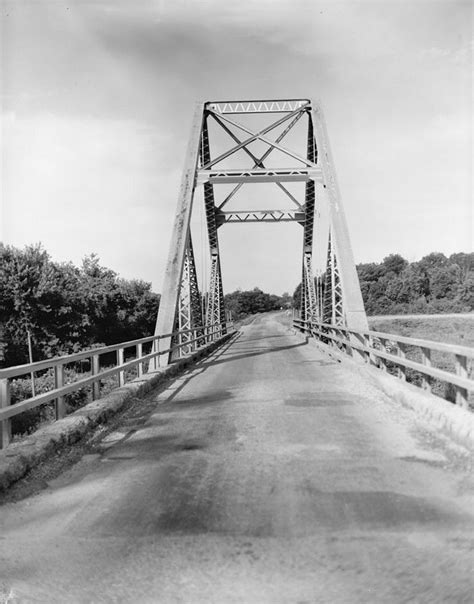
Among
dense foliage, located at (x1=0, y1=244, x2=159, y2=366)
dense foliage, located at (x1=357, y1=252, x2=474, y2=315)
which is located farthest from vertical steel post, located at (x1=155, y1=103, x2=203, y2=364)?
dense foliage, located at (x1=357, y1=252, x2=474, y2=315)

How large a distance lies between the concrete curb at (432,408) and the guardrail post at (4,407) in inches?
189

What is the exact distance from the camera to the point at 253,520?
400 centimetres

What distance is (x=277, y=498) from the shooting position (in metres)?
4.44

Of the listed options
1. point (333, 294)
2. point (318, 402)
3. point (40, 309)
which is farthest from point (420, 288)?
point (318, 402)

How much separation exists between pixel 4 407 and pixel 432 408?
5.05 meters

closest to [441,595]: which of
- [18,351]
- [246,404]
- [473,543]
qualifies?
[473,543]

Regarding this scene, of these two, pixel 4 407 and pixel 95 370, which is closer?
pixel 4 407

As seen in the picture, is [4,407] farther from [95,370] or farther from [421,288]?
[421,288]

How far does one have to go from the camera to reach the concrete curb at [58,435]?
17.1 ft

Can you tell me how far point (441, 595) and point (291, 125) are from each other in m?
23.7

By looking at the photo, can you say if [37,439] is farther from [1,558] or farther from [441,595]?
[441,595]

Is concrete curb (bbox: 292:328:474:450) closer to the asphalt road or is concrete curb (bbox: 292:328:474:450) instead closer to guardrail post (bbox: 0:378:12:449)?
the asphalt road

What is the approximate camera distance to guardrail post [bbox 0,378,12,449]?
575cm

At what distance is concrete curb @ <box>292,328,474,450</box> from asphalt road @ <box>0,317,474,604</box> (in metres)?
0.21
